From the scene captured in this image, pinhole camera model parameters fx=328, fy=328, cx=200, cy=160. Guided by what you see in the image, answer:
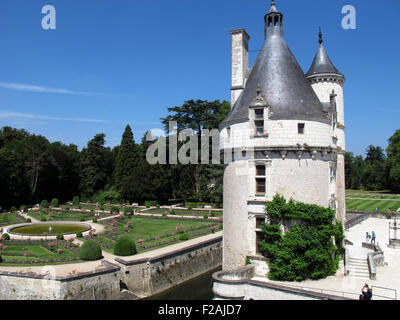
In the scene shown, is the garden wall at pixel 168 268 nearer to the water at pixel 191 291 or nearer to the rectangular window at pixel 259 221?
the water at pixel 191 291

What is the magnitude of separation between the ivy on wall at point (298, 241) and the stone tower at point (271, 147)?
607 mm

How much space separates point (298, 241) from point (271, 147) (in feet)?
15.5

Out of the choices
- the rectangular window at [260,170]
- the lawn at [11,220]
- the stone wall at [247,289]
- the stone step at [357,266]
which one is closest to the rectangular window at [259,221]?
the stone wall at [247,289]

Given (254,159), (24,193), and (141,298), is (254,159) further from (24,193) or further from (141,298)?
(24,193)

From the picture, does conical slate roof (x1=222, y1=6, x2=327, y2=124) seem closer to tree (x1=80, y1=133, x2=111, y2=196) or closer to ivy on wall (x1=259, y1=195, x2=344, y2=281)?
ivy on wall (x1=259, y1=195, x2=344, y2=281)

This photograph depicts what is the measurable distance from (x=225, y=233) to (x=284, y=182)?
4.42m

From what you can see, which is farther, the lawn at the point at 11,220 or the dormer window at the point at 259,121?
the lawn at the point at 11,220

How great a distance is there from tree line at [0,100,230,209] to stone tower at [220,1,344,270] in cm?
2728

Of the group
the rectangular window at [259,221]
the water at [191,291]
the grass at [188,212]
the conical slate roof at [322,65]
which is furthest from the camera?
the grass at [188,212]

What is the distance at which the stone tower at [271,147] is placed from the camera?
1645cm

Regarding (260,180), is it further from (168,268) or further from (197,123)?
(197,123)

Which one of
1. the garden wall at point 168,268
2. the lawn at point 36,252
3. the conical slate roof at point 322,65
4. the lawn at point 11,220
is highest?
the conical slate roof at point 322,65

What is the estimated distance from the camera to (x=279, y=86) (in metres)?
17.4

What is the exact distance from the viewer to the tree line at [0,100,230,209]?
49.1 m
